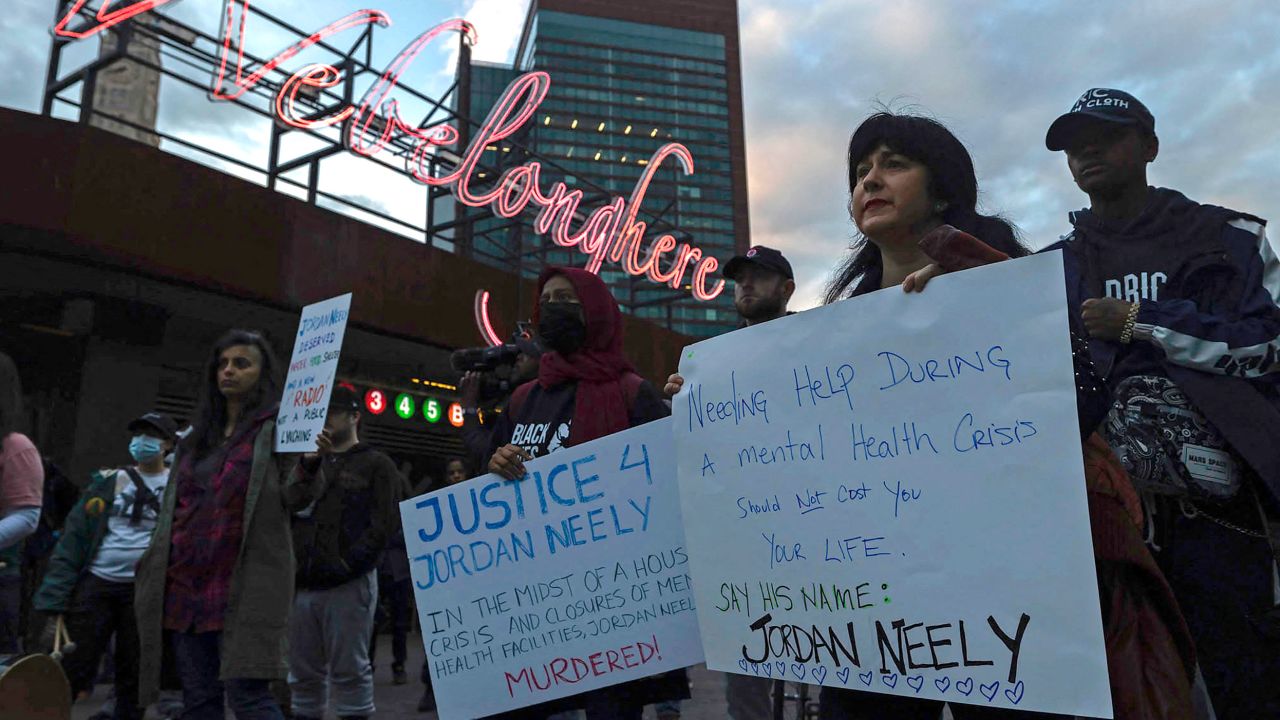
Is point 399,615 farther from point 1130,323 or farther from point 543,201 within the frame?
point 543,201

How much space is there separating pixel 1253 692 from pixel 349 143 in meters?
11.5

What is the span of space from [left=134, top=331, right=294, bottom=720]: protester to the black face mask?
1360mm

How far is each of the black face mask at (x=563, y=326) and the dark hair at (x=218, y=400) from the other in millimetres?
1453

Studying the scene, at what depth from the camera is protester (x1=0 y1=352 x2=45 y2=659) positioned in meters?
3.31

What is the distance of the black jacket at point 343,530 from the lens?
15.4 ft

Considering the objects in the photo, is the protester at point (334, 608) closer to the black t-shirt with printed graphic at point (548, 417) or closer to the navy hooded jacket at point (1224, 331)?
the black t-shirt with printed graphic at point (548, 417)

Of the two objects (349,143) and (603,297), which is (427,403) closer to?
(349,143)

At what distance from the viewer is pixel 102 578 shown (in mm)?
4824

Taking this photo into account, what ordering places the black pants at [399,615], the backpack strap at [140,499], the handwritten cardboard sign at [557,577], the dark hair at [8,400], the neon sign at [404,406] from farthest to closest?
the neon sign at [404,406] → the black pants at [399,615] → the backpack strap at [140,499] → the dark hair at [8,400] → the handwritten cardboard sign at [557,577]

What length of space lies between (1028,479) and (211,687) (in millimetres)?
3099

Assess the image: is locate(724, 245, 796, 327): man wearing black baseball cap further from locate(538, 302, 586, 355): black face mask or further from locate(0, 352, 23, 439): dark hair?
locate(0, 352, 23, 439): dark hair

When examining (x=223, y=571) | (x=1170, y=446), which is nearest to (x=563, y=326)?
(x=223, y=571)

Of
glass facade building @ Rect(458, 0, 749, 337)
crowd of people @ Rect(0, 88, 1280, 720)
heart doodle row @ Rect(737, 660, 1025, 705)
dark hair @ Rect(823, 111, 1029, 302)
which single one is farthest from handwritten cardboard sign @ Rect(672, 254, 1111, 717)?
glass facade building @ Rect(458, 0, 749, 337)

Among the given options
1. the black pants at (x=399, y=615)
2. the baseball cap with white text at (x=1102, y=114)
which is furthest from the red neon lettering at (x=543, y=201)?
the baseball cap with white text at (x=1102, y=114)
